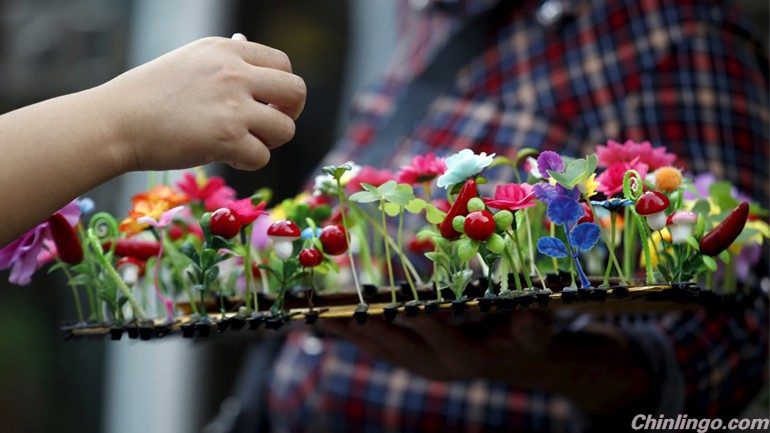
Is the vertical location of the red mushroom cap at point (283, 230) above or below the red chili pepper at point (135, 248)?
below

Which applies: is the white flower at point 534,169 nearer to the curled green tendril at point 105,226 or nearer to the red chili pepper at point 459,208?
the red chili pepper at point 459,208

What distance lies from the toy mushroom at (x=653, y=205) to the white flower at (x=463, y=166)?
63mm

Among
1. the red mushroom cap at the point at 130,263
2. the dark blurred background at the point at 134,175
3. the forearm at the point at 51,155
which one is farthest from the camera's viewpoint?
the dark blurred background at the point at 134,175

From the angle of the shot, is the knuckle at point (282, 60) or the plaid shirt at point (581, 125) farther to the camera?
the plaid shirt at point (581, 125)

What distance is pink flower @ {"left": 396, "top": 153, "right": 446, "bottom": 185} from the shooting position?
40 cm

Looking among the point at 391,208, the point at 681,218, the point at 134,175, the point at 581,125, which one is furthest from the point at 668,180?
the point at 134,175

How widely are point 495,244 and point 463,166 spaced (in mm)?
37

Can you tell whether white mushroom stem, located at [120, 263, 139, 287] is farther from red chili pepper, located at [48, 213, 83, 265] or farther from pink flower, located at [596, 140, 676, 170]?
pink flower, located at [596, 140, 676, 170]

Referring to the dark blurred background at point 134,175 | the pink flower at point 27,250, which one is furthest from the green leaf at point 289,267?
the dark blurred background at point 134,175

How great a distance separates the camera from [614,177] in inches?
14.7

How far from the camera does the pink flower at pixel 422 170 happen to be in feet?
1.32

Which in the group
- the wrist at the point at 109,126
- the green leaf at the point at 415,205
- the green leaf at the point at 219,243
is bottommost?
the green leaf at the point at 219,243

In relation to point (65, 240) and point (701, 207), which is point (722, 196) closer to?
point (701, 207)

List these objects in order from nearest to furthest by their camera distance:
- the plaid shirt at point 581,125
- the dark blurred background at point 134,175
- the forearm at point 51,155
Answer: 1. the forearm at point 51,155
2. the plaid shirt at point 581,125
3. the dark blurred background at point 134,175
